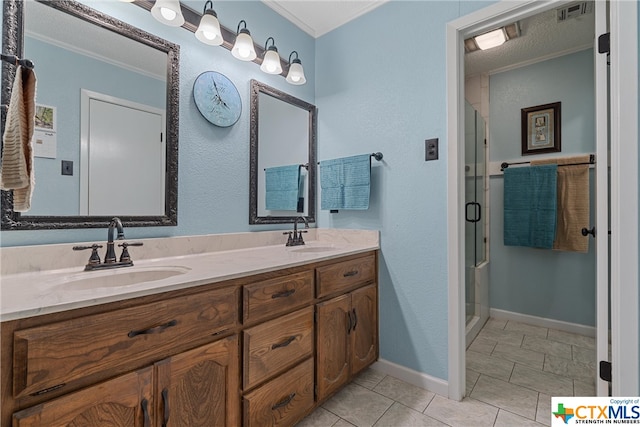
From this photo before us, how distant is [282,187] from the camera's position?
6.51 ft

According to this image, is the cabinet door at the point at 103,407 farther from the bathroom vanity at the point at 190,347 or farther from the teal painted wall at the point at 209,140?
the teal painted wall at the point at 209,140

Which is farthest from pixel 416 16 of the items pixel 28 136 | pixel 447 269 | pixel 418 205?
pixel 28 136

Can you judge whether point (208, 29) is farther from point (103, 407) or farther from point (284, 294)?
point (103, 407)

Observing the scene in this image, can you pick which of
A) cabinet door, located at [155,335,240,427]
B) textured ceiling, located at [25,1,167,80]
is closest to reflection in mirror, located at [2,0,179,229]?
textured ceiling, located at [25,1,167,80]

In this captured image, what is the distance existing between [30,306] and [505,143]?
3364 mm

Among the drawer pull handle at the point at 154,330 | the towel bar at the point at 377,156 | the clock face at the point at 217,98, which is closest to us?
the drawer pull handle at the point at 154,330

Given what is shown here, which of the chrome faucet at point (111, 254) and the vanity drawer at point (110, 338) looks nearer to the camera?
the vanity drawer at point (110, 338)

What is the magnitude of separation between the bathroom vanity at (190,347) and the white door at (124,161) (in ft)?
0.96

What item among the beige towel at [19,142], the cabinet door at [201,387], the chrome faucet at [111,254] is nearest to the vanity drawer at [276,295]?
the cabinet door at [201,387]

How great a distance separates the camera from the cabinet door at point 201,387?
87 cm

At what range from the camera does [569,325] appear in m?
2.46

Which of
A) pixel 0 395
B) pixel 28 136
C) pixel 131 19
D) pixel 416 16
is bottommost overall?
pixel 0 395

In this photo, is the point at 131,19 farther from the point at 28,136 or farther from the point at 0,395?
the point at 0,395

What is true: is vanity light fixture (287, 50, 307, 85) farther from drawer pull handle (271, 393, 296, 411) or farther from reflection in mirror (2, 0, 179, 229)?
drawer pull handle (271, 393, 296, 411)
